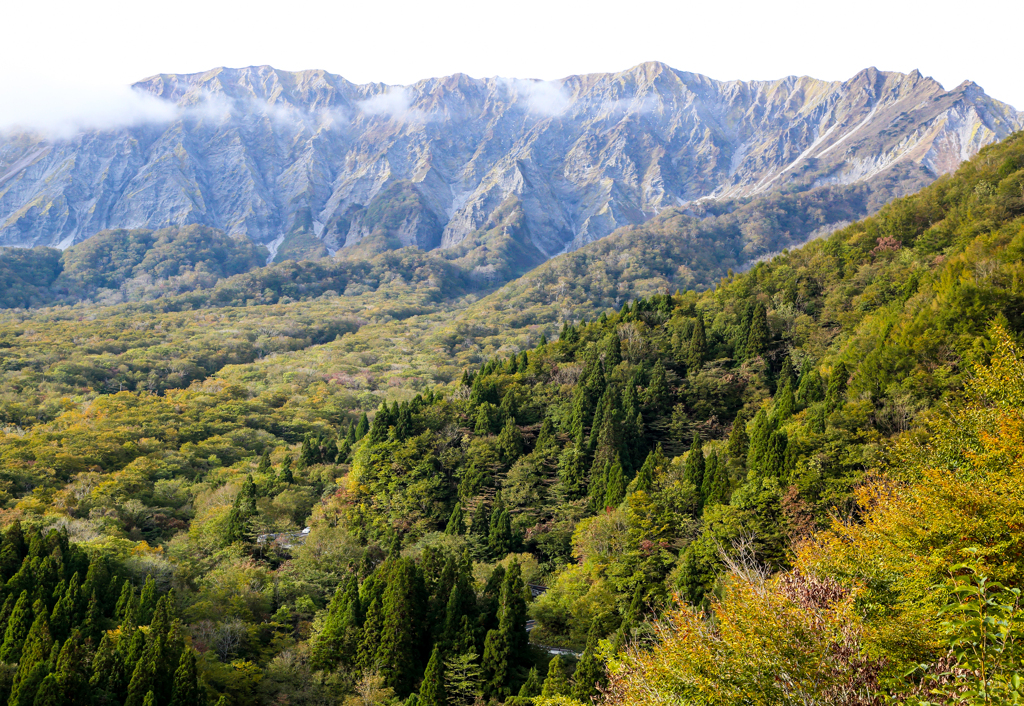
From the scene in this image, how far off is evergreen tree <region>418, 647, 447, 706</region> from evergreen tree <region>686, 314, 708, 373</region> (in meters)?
36.9

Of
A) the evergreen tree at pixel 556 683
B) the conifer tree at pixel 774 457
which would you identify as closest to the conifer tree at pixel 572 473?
the conifer tree at pixel 774 457

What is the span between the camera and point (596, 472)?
165ft

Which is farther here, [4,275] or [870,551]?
[4,275]

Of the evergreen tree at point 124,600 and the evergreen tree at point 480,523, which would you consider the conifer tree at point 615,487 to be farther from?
the evergreen tree at point 124,600

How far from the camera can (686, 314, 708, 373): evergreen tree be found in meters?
61.0

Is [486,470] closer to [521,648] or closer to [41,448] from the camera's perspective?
[521,648]

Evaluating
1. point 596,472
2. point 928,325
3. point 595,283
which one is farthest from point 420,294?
point 928,325

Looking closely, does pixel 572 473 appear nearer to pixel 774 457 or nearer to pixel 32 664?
pixel 774 457

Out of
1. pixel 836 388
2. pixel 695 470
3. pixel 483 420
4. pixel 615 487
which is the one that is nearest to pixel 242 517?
pixel 483 420

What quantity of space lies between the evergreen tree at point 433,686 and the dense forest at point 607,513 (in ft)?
0.44

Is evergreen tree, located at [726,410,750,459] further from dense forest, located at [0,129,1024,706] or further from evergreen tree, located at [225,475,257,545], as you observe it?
evergreen tree, located at [225,475,257,545]

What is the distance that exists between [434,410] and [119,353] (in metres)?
73.3

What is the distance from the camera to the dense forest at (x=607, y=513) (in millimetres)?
15461

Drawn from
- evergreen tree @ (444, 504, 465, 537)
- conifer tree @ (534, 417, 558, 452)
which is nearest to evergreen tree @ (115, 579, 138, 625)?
evergreen tree @ (444, 504, 465, 537)
